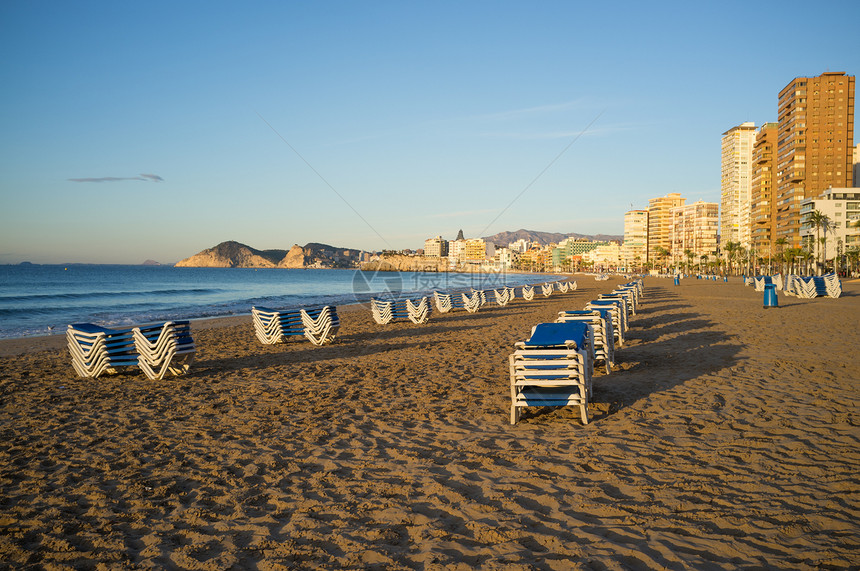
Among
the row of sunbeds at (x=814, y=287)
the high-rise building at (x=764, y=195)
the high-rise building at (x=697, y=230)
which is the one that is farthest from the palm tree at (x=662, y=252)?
the row of sunbeds at (x=814, y=287)

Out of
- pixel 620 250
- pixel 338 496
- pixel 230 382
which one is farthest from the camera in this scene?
pixel 620 250

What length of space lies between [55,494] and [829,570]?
16.6ft

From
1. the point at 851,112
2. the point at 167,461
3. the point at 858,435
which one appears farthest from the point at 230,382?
the point at 851,112

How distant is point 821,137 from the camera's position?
97.6m

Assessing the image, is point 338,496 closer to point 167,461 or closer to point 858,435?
point 167,461

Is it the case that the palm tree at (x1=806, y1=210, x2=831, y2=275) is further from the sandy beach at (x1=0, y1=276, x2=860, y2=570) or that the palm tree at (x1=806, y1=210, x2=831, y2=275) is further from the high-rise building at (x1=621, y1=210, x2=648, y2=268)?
the high-rise building at (x1=621, y1=210, x2=648, y2=268)

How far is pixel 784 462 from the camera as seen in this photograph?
4355 mm

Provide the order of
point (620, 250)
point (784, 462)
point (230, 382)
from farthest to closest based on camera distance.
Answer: point (620, 250) < point (230, 382) < point (784, 462)

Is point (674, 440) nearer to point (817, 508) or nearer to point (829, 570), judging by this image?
point (817, 508)

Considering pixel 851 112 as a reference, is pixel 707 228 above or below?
below

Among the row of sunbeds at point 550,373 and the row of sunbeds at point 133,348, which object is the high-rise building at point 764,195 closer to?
the row of sunbeds at point 550,373

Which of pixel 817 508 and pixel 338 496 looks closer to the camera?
pixel 817 508

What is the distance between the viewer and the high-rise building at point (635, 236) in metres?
184

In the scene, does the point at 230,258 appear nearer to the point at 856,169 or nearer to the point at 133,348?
the point at 856,169
